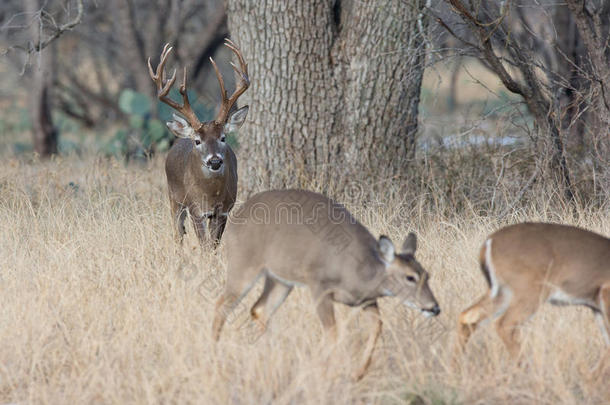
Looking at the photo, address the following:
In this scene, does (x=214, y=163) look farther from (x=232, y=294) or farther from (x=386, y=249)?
(x=386, y=249)

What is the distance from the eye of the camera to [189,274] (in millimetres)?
5230

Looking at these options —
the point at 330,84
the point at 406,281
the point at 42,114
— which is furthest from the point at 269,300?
the point at 42,114

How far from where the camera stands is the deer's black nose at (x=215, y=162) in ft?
20.4

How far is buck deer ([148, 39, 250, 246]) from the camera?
6410 mm

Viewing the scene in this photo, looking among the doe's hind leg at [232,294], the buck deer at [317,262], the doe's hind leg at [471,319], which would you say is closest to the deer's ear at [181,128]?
the buck deer at [317,262]

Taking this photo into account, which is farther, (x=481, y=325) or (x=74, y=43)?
(x=74, y=43)

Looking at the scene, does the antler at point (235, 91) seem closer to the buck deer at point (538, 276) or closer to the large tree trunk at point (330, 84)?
the large tree trunk at point (330, 84)

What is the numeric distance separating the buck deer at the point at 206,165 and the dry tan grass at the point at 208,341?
51 centimetres

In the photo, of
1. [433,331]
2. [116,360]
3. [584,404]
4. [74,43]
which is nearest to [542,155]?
[433,331]

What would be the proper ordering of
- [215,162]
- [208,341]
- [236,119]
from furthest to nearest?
[236,119], [215,162], [208,341]

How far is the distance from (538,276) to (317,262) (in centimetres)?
97

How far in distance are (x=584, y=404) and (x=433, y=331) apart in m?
0.85

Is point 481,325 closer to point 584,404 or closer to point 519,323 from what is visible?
point 519,323

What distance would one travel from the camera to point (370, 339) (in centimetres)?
385
